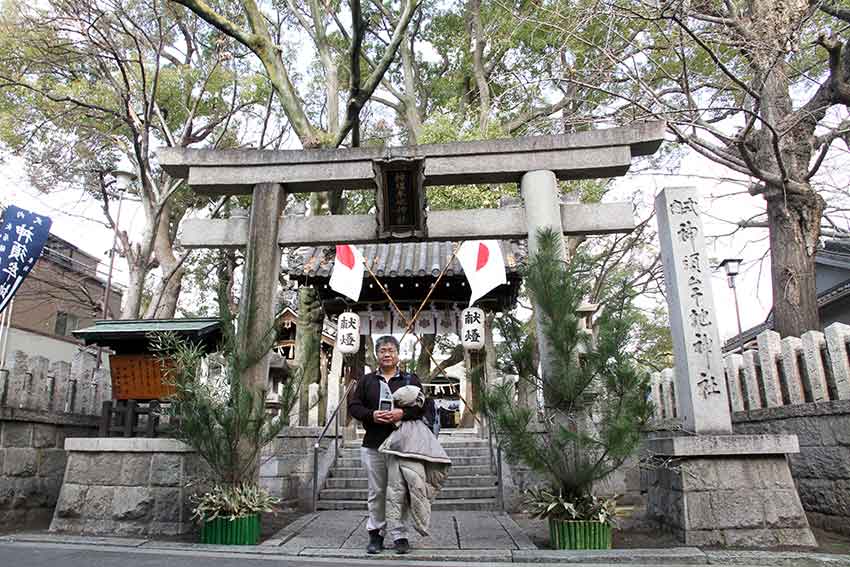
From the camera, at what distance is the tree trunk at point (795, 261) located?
830cm

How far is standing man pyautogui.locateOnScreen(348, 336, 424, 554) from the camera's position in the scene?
194 inches

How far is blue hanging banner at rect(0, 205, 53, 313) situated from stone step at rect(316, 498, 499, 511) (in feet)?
17.7

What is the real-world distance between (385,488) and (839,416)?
15.6ft

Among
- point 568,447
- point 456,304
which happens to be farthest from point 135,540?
point 456,304

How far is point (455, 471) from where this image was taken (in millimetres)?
9852

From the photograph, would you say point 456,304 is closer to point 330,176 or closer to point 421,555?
point 330,176

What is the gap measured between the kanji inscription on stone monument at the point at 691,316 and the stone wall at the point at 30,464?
7760 millimetres

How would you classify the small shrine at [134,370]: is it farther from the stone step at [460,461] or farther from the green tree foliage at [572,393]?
the green tree foliage at [572,393]

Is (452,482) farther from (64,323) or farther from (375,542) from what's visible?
(64,323)

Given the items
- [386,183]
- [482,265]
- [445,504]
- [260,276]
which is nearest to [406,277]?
[482,265]

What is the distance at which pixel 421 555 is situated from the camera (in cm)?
482

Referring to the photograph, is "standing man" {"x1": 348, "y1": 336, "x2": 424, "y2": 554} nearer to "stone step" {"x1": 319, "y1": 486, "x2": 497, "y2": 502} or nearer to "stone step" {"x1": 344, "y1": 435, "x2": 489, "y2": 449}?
"stone step" {"x1": 319, "y1": 486, "x2": 497, "y2": 502}

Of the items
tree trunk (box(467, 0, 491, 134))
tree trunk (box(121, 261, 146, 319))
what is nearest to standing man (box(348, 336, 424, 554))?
tree trunk (box(121, 261, 146, 319))

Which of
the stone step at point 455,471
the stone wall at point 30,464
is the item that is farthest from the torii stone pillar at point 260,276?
the stone step at point 455,471
